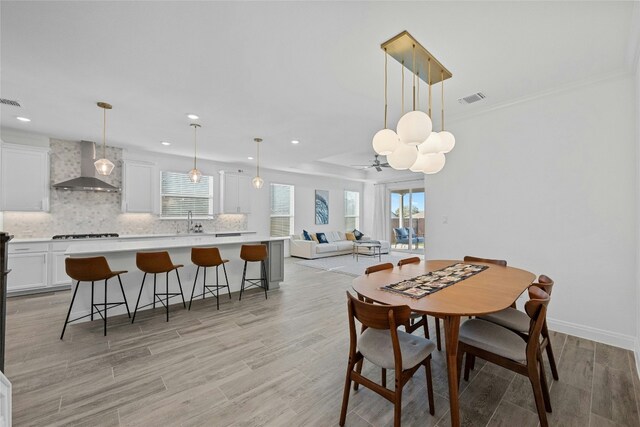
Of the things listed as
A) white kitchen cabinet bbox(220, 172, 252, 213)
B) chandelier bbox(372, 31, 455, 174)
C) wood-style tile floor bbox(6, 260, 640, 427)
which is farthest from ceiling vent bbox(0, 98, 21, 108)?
chandelier bbox(372, 31, 455, 174)

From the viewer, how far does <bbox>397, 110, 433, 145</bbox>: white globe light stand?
6.22 ft

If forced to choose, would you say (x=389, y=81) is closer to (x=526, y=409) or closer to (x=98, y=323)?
(x=526, y=409)

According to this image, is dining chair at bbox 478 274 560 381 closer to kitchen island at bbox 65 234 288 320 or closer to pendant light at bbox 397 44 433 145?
pendant light at bbox 397 44 433 145

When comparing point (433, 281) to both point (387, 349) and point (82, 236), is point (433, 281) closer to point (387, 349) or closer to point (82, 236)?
point (387, 349)

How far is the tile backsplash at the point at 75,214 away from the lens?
486cm

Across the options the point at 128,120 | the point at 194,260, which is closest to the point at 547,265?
the point at 194,260

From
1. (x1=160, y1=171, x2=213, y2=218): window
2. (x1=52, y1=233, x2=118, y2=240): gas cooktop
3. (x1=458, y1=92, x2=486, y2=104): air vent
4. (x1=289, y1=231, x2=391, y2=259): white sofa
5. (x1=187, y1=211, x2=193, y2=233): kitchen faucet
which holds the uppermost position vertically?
(x1=458, y1=92, x2=486, y2=104): air vent

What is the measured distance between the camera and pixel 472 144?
383cm

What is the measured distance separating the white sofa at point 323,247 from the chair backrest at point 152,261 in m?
4.95

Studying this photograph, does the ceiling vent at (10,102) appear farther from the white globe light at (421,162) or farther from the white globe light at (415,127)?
the white globe light at (421,162)

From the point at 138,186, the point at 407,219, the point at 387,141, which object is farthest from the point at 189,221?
the point at 407,219

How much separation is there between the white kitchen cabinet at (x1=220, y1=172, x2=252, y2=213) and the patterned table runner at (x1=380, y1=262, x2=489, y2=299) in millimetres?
5881

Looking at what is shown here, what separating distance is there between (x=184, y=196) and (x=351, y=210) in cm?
633

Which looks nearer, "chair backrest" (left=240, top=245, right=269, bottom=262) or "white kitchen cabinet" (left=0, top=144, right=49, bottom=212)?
"chair backrest" (left=240, top=245, right=269, bottom=262)
